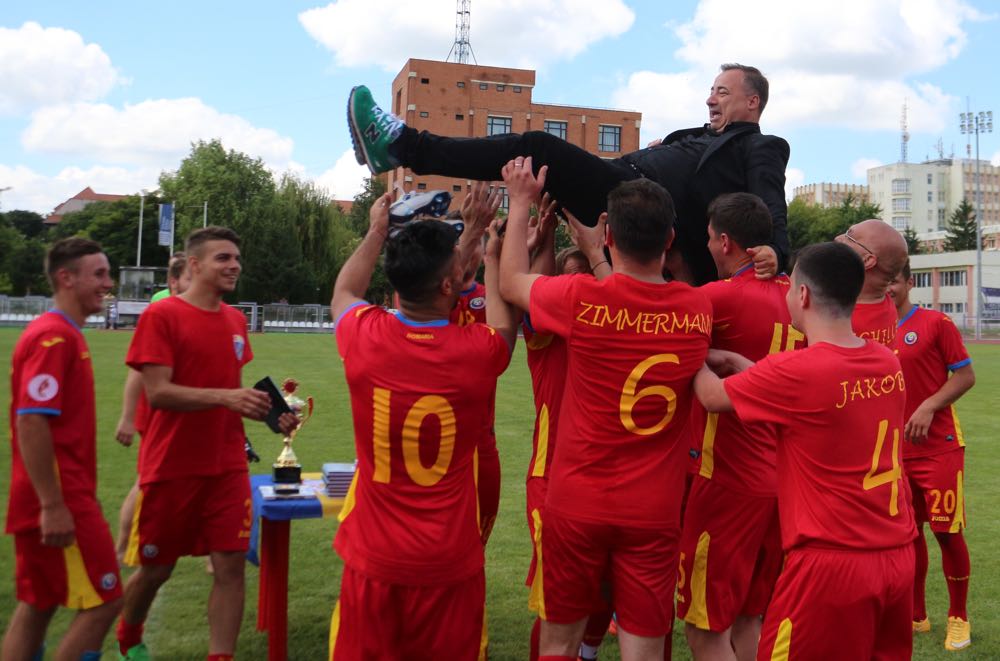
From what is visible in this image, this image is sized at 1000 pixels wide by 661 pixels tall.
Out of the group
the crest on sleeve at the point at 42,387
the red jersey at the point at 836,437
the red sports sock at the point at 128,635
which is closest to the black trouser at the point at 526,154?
the red jersey at the point at 836,437

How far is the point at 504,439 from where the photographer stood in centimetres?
1332

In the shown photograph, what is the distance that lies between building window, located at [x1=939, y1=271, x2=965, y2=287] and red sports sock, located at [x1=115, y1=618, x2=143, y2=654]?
79.3 metres

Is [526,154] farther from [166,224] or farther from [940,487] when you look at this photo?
[166,224]

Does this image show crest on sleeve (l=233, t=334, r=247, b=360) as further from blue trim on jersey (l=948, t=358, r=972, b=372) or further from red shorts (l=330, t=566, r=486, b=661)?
blue trim on jersey (l=948, t=358, r=972, b=372)

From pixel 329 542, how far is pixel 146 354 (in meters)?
3.63

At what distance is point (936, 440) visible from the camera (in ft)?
19.2

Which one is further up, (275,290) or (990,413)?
(275,290)

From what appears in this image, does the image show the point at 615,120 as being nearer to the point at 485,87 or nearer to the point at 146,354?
the point at 485,87

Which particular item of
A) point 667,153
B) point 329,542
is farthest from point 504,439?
point 667,153

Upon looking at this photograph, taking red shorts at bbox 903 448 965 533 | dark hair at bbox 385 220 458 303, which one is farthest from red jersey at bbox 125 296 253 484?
red shorts at bbox 903 448 965 533

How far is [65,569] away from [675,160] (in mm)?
3543

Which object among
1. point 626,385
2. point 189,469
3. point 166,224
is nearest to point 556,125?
point 166,224

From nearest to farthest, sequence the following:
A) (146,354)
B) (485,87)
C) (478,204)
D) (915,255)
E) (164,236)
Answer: (478,204) → (146,354) → (164,236) → (485,87) → (915,255)

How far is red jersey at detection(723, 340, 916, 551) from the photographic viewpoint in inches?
127
